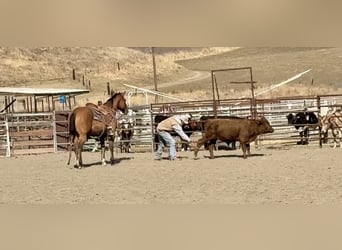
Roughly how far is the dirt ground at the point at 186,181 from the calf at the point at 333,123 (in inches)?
44.8

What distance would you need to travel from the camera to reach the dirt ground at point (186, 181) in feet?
10.8

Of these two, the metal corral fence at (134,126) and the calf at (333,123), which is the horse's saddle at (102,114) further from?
the calf at (333,123)

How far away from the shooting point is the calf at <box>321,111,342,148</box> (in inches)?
307

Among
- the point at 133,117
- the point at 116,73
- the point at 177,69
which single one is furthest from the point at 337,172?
the point at 177,69

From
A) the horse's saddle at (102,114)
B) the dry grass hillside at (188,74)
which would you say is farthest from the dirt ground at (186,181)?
the dry grass hillside at (188,74)

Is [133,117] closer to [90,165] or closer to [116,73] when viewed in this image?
[90,165]

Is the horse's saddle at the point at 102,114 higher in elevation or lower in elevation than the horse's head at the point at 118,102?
lower

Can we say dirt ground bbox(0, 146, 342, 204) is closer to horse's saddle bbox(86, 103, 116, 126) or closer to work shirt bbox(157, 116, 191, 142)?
work shirt bbox(157, 116, 191, 142)

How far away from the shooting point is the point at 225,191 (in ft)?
12.3

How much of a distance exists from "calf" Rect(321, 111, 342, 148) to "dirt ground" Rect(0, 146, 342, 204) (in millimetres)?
1137

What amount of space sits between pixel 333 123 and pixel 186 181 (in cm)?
393

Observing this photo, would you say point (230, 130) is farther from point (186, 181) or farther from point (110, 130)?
point (186, 181)

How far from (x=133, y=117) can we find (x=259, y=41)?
618 centimetres

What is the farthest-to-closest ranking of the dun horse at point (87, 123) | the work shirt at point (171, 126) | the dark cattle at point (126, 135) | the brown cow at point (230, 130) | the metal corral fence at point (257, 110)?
the dark cattle at point (126, 135) < the metal corral fence at point (257, 110) < the work shirt at point (171, 126) < the brown cow at point (230, 130) < the dun horse at point (87, 123)
